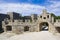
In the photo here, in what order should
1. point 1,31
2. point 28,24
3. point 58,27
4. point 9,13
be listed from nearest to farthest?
point 58,27 < point 28,24 < point 1,31 < point 9,13

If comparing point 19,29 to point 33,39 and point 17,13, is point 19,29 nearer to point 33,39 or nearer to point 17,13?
point 33,39

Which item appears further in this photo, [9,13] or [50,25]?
[9,13]

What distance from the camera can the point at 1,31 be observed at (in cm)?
4069

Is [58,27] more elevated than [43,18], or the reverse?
[43,18]

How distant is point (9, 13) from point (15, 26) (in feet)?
44.4

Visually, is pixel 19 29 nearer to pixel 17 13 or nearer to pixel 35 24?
pixel 35 24

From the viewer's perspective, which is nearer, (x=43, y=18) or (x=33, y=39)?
(x=33, y=39)

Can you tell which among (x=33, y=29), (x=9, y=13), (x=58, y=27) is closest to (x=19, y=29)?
(x=33, y=29)

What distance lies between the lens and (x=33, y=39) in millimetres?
29578

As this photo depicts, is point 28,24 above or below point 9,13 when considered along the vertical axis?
below

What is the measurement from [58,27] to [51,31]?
207 centimetres

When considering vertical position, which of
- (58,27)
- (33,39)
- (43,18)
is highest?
(43,18)

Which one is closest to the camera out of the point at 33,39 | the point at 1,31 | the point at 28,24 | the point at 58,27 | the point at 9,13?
the point at 33,39

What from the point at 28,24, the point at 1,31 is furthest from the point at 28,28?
the point at 1,31
